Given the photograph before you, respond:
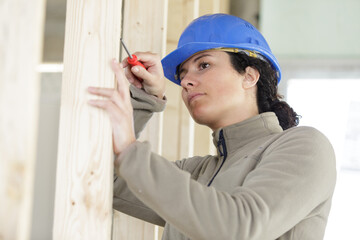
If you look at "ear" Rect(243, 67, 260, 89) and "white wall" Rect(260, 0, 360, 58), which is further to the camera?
"white wall" Rect(260, 0, 360, 58)

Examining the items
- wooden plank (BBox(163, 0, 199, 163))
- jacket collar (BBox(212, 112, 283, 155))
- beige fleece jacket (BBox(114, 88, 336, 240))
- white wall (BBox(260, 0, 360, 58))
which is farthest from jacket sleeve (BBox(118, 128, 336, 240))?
white wall (BBox(260, 0, 360, 58))

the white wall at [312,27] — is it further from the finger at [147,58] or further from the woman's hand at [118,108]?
the woman's hand at [118,108]

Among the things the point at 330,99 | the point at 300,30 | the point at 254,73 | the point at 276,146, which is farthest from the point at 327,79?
the point at 276,146

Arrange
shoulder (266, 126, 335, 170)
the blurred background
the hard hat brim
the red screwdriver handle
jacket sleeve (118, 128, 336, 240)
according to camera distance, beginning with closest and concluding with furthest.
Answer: jacket sleeve (118, 128, 336, 240), shoulder (266, 126, 335, 170), the red screwdriver handle, the hard hat brim, the blurred background

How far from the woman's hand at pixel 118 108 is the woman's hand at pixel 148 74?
390 mm

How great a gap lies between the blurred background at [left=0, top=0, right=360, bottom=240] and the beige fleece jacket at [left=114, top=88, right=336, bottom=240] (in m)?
1.94

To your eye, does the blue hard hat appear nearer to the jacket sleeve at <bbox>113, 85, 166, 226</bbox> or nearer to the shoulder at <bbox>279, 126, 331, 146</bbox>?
the jacket sleeve at <bbox>113, 85, 166, 226</bbox>

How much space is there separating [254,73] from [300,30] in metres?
2.05

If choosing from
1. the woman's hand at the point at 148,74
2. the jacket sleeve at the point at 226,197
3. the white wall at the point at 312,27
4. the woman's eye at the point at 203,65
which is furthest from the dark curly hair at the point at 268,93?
the white wall at the point at 312,27

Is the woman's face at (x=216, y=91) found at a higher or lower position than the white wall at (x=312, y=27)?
lower

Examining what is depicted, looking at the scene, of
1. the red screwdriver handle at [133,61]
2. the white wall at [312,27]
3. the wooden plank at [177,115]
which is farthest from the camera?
the white wall at [312,27]

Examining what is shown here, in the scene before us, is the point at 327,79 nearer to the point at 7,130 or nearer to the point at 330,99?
the point at 330,99

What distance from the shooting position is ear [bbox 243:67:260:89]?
171 centimetres

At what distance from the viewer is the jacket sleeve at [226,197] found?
982mm
